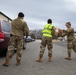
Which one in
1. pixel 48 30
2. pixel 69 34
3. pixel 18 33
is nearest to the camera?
pixel 18 33

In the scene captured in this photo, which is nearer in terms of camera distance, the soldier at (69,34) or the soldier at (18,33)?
the soldier at (18,33)

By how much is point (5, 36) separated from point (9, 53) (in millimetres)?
1919

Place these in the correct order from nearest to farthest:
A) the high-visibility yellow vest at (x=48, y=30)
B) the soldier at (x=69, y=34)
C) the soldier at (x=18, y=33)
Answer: the soldier at (x=18, y=33), the high-visibility yellow vest at (x=48, y=30), the soldier at (x=69, y=34)

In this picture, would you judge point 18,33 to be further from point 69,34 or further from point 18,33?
point 69,34

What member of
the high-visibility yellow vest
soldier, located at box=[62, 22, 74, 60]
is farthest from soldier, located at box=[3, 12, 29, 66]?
soldier, located at box=[62, 22, 74, 60]

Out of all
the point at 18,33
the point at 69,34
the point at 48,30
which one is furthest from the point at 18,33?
the point at 69,34

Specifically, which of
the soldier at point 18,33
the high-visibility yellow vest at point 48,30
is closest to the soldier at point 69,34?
the high-visibility yellow vest at point 48,30

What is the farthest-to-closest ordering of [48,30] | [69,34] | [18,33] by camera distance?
[69,34] < [48,30] < [18,33]

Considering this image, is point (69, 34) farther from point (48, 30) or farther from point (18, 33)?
point (18, 33)

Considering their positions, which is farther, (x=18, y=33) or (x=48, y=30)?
(x=48, y=30)

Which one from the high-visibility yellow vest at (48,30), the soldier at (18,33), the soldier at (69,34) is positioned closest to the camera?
the soldier at (18,33)

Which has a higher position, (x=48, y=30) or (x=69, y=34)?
(x=48, y=30)

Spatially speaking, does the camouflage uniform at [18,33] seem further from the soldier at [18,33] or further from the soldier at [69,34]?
the soldier at [69,34]

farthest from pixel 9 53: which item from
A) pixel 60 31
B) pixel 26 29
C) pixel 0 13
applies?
pixel 0 13
